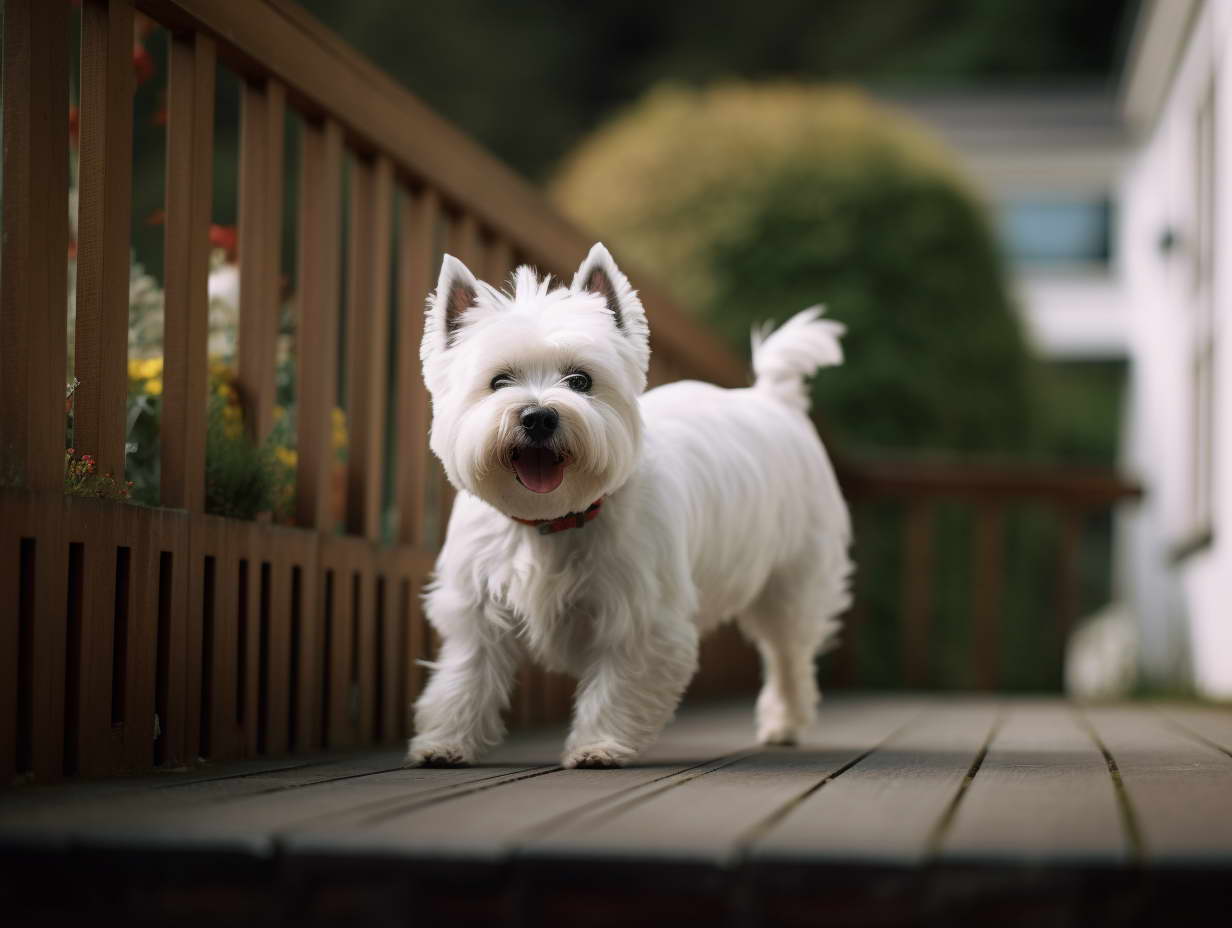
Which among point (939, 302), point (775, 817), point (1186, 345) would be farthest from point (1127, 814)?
point (1186, 345)

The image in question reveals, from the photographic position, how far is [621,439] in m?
3.11

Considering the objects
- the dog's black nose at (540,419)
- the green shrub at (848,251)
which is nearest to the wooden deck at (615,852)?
the dog's black nose at (540,419)

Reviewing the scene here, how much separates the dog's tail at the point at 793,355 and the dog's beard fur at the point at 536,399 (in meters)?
1.36

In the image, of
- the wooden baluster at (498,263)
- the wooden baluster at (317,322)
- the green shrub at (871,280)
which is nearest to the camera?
the wooden baluster at (317,322)

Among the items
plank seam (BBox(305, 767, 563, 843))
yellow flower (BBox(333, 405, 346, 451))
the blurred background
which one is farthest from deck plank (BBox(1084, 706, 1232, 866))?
the blurred background

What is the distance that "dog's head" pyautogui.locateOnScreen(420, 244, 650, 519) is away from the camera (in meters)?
3.01

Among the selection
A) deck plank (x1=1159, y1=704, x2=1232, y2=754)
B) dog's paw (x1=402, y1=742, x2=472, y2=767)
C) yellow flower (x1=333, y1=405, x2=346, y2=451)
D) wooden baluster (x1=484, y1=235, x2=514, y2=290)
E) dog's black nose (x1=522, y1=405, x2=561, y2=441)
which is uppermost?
wooden baluster (x1=484, y1=235, x2=514, y2=290)

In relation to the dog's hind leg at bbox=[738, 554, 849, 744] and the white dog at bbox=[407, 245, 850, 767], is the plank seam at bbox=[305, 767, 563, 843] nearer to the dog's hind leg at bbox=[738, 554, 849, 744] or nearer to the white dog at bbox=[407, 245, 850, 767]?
the white dog at bbox=[407, 245, 850, 767]

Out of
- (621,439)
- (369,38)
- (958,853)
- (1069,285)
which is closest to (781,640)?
(621,439)

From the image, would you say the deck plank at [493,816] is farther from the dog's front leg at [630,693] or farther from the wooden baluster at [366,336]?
the wooden baluster at [366,336]

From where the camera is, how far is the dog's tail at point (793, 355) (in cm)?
452

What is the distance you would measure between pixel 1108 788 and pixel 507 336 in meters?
1.32

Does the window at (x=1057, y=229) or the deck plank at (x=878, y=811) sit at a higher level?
the window at (x=1057, y=229)

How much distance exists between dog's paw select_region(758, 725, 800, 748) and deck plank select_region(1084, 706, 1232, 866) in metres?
0.77
